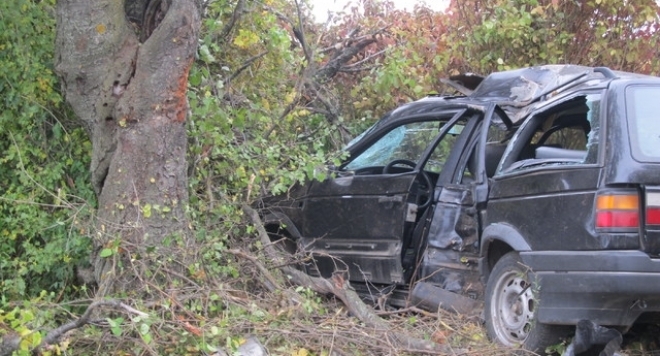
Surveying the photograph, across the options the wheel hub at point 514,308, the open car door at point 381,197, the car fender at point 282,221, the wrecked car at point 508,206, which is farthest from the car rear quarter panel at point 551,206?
the car fender at point 282,221

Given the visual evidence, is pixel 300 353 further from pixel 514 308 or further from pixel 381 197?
pixel 381 197

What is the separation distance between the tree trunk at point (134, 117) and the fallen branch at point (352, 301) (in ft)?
3.09

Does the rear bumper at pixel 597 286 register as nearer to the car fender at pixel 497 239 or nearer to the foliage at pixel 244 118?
the car fender at pixel 497 239

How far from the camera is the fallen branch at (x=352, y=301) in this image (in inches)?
186

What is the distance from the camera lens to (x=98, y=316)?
4.55 m

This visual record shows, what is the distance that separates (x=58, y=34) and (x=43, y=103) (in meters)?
0.87

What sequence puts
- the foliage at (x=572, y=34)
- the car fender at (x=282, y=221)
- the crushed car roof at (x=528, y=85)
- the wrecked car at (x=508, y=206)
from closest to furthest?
the wrecked car at (x=508, y=206), the crushed car roof at (x=528, y=85), the car fender at (x=282, y=221), the foliage at (x=572, y=34)

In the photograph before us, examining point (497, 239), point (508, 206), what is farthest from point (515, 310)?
point (508, 206)

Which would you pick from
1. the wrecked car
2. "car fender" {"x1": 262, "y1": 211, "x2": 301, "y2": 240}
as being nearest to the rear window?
the wrecked car

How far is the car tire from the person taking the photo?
4.69m

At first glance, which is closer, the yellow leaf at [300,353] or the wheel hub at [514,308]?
the yellow leaf at [300,353]

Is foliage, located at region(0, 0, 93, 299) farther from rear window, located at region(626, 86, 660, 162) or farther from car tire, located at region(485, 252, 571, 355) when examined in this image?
rear window, located at region(626, 86, 660, 162)

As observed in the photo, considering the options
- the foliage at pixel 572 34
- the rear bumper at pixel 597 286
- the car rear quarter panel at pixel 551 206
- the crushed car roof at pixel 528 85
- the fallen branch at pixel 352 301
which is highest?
the foliage at pixel 572 34

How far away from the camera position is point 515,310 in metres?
5.04
